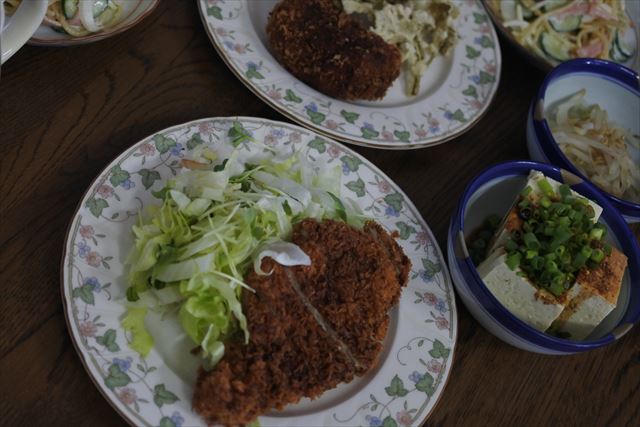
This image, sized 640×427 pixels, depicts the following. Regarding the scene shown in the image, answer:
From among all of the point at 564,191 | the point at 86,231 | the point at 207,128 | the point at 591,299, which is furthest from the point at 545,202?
the point at 86,231

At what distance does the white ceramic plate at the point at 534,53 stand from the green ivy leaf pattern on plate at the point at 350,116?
108 centimetres

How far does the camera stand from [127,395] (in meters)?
1.65

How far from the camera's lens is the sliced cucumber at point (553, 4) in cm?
340

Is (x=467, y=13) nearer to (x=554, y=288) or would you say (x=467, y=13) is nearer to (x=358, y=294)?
(x=554, y=288)

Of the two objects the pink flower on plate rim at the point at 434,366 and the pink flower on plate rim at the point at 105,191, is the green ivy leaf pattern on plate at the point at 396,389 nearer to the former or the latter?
the pink flower on plate rim at the point at 434,366

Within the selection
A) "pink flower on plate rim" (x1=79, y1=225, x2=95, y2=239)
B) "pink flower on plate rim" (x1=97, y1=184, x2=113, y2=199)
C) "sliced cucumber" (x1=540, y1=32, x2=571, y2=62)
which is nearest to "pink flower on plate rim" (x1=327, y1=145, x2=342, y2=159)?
"pink flower on plate rim" (x1=97, y1=184, x2=113, y2=199)

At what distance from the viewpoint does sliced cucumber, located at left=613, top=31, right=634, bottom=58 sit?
11.2 ft

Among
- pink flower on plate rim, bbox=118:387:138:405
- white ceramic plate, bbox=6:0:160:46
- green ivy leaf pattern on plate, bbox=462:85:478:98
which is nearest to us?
pink flower on plate rim, bbox=118:387:138:405

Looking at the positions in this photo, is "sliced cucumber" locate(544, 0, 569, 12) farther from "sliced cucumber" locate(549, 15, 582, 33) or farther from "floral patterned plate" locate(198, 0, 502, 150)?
"floral patterned plate" locate(198, 0, 502, 150)

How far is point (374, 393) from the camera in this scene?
193cm

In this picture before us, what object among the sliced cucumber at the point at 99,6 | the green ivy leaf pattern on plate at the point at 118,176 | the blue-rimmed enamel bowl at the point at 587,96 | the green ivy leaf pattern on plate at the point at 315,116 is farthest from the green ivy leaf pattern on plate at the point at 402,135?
the sliced cucumber at the point at 99,6

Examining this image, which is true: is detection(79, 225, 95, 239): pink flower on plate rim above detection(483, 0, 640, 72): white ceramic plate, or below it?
above

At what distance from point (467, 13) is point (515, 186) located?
118 centimetres

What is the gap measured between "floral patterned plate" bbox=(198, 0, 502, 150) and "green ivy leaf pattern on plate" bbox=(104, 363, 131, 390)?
1171 millimetres
